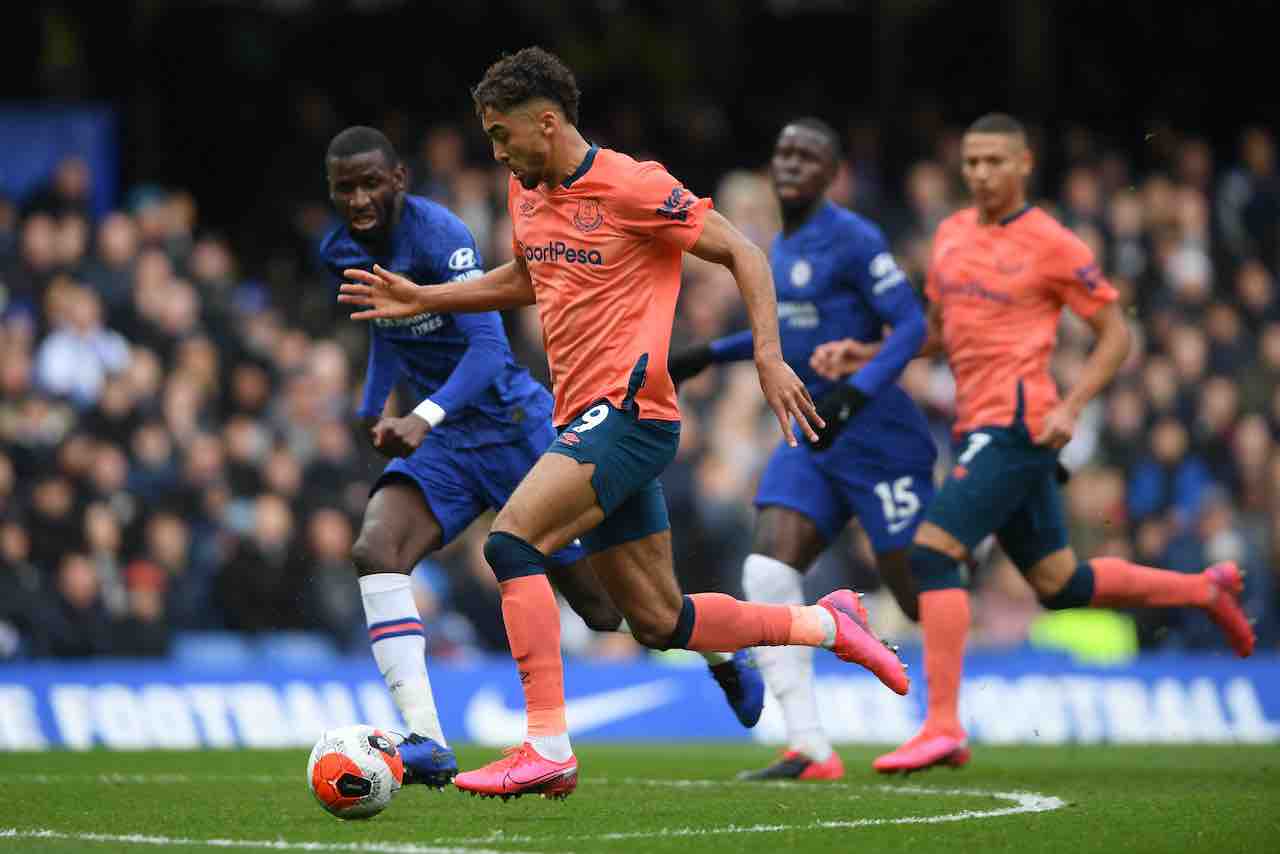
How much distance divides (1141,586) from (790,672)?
69.7 inches

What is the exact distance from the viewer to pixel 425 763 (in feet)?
26.2

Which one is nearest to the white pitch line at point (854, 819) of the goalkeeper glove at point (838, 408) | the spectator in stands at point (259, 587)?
the goalkeeper glove at point (838, 408)

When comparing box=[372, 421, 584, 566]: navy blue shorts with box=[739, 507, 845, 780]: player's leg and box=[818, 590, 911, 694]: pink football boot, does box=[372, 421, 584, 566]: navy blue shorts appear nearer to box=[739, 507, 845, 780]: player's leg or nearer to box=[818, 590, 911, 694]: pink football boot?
box=[739, 507, 845, 780]: player's leg

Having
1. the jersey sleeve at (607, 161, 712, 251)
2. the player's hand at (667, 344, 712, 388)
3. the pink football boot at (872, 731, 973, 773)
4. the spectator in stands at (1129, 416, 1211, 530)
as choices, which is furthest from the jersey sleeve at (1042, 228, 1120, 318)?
the spectator in stands at (1129, 416, 1211, 530)

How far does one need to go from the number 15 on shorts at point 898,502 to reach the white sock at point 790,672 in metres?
0.50

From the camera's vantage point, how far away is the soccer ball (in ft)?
24.1

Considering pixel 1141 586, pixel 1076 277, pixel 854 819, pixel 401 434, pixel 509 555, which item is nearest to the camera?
pixel 509 555

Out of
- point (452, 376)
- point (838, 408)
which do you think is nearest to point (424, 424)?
point (452, 376)

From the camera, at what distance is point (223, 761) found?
11.1 meters

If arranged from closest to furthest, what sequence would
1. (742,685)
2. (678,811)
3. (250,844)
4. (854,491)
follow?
1. (250,844)
2. (678,811)
3. (742,685)
4. (854,491)

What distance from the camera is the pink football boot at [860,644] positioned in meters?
7.89

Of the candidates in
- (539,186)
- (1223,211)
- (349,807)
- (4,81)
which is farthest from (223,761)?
A: (1223,211)

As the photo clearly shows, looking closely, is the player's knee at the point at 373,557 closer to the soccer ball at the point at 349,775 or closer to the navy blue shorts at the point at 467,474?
the navy blue shorts at the point at 467,474

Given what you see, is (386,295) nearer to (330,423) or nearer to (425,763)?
(425,763)
